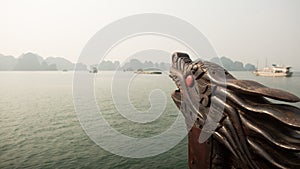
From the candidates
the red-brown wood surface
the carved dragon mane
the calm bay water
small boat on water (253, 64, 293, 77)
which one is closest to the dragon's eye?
the carved dragon mane

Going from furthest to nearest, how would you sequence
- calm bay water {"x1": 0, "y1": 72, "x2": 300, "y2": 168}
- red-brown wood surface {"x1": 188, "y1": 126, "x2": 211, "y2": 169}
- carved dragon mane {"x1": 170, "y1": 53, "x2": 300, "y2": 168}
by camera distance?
calm bay water {"x1": 0, "y1": 72, "x2": 300, "y2": 168}
red-brown wood surface {"x1": 188, "y1": 126, "x2": 211, "y2": 169}
carved dragon mane {"x1": 170, "y1": 53, "x2": 300, "y2": 168}

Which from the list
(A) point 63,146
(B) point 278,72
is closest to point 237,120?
(A) point 63,146

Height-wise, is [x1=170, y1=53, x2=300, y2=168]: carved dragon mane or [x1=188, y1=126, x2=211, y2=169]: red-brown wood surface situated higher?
[x1=170, y1=53, x2=300, y2=168]: carved dragon mane

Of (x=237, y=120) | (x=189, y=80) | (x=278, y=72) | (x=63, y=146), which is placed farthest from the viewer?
(x=278, y=72)

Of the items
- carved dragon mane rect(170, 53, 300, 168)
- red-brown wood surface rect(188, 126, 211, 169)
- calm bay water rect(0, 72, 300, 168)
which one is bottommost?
calm bay water rect(0, 72, 300, 168)

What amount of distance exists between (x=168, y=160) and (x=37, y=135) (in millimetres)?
7049

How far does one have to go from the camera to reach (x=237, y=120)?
2.18 m

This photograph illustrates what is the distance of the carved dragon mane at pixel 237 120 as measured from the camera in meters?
1.89

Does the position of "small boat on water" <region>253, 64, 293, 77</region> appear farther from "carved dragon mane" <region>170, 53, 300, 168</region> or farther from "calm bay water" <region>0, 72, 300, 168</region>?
"carved dragon mane" <region>170, 53, 300, 168</region>

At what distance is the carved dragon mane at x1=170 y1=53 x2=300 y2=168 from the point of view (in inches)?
74.6

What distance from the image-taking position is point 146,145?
9.70 meters

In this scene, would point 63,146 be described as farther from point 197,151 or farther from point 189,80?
point 189,80

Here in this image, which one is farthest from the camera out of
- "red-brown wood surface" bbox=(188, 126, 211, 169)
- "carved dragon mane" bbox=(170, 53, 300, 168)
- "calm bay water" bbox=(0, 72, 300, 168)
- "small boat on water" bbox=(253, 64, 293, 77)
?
"small boat on water" bbox=(253, 64, 293, 77)

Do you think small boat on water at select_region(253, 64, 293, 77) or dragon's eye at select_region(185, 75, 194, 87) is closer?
dragon's eye at select_region(185, 75, 194, 87)
